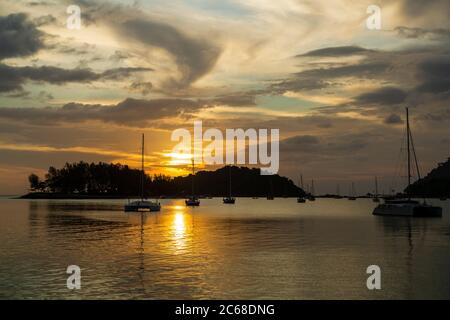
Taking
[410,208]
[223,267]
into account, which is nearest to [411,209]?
[410,208]

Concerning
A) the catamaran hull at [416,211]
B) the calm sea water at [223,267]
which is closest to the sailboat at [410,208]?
the catamaran hull at [416,211]

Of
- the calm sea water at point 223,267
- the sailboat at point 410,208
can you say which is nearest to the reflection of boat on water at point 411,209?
the sailboat at point 410,208

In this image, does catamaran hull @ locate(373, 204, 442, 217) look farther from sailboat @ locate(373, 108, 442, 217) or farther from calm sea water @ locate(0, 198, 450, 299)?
calm sea water @ locate(0, 198, 450, 299)

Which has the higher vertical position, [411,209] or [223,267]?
[411,209]

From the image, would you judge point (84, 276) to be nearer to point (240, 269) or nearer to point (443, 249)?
point (240, 269)

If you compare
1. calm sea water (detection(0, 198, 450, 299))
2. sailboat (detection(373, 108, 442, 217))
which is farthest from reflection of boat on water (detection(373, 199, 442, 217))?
calm sea water (detection(0, 198, 450, 299))

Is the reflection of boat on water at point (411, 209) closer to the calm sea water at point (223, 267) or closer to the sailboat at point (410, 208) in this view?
the sailboat at point (410, 208)

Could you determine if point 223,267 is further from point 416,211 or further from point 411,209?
point 411,209

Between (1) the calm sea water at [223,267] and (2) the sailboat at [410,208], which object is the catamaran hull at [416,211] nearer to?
(2) the sailboat at [410,208]

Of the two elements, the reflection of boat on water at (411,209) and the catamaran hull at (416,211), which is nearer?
the catamaran hull at (416,211)

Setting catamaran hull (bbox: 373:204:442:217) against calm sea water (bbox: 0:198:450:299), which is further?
catamaran hull (bbox: 373:204:442:217)

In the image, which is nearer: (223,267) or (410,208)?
(223,267)

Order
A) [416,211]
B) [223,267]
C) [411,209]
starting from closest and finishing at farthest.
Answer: [223,267] → [416,211] → [411,209]
